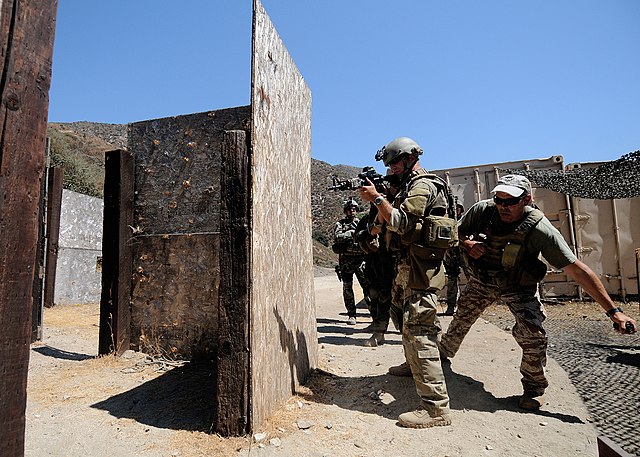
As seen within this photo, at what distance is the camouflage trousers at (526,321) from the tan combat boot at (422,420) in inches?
29.6

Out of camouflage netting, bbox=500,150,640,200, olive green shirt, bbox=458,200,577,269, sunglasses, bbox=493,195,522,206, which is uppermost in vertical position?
camouflage netting, bbox=500,150,640,200

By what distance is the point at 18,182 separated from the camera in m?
1.33

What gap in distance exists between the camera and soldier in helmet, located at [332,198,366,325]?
6.11m

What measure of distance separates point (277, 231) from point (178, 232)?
5.77 ft

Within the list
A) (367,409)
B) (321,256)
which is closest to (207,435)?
(367,409)

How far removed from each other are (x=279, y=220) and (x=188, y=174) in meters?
1.76

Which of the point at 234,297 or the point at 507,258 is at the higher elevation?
the point at 507,258

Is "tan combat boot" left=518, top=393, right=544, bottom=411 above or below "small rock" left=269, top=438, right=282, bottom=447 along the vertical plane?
above

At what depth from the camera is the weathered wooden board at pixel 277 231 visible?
253cm

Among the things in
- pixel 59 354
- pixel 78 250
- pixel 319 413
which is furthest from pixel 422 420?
pixel 78 250

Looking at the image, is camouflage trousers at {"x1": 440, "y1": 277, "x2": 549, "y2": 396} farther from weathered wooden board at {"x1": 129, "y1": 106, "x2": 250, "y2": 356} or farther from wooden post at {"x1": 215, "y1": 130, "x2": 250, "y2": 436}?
weathered wooden board at {"x1": 129, "y1": 106, "x2": 250, "y2": 356}

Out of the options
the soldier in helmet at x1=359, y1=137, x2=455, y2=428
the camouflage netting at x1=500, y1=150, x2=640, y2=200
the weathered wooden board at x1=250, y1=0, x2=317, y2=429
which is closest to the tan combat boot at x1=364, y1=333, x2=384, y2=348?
the weathered wooden board at x1=250, y1=0, x2=317, y2=429

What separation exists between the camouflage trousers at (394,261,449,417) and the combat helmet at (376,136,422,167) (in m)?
0.87

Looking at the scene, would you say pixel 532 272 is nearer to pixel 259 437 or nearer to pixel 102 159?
pixel 259 437
